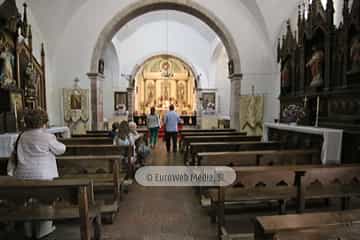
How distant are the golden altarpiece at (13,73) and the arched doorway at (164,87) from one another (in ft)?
46.0

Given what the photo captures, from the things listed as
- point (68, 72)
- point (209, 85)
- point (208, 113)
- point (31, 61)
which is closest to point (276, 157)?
point (31, 61)

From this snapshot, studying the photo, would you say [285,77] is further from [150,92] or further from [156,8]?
[150,92]

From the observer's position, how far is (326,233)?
1532 mm

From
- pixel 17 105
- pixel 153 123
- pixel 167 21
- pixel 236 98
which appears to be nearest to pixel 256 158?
pixel 17 105

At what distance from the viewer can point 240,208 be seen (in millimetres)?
3881

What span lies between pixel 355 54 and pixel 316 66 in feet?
4.09

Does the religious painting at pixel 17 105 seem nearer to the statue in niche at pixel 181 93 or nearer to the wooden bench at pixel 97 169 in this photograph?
the wooden bench at pixel 97 169

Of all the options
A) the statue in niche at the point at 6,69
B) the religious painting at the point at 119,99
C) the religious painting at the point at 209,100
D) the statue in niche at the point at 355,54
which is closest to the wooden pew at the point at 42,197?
the statue in niche at the point at 6,69

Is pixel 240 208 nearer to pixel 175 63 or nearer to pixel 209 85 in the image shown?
pixel 209 85

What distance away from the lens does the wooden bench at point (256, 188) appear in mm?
2852

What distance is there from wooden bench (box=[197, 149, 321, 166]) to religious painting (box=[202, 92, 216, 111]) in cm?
1130

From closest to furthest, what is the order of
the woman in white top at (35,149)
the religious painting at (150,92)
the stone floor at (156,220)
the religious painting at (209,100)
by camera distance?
the woman in white top at (35,149), the stone floor at (156,220), the religious painting at (209,100), the religious painting at (150,92)

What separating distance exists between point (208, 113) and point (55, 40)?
8973mm

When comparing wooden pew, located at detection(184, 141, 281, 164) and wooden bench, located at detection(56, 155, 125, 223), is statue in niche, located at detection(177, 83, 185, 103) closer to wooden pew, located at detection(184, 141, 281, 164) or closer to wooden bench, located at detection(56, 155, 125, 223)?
wooden pew, located at detection(184, 141, 281, 164)
